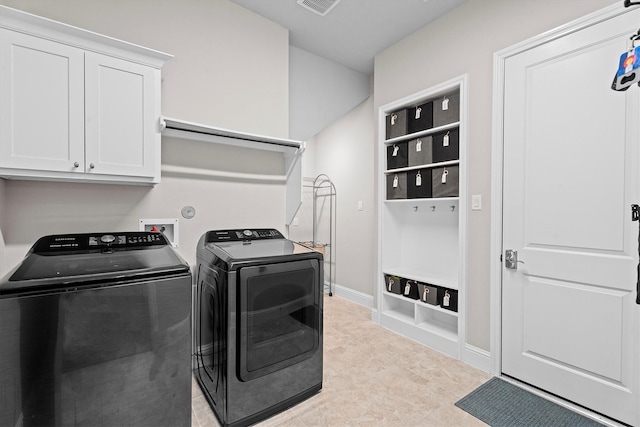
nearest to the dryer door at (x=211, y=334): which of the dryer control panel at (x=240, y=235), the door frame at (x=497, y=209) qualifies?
the dryer control panel at (x=240, y=235)

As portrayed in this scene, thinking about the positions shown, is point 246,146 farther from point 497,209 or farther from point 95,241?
point 497,209

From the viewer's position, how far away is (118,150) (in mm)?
1716

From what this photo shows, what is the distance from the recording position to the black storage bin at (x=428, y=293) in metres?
2.66

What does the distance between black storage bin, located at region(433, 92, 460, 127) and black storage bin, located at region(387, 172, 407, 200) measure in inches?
22.7

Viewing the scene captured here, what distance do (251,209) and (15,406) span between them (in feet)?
5.75

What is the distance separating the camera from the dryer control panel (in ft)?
7.17

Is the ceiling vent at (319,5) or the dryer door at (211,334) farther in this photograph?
the ceiling vent at (319,5)

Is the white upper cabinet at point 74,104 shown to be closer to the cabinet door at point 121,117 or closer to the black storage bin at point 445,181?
the cabinet door at point 121,117

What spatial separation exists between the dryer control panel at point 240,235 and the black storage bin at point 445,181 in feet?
4.81

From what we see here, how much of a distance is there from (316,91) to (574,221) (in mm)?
2670

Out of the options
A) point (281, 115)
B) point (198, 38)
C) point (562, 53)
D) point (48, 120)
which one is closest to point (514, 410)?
point (562, 53)

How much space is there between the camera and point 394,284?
3.05 metres

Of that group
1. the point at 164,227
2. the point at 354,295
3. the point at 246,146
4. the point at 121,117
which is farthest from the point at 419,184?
the point at 121,117

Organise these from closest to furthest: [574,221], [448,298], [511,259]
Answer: [574,221]
[511,259]
[448,298]
